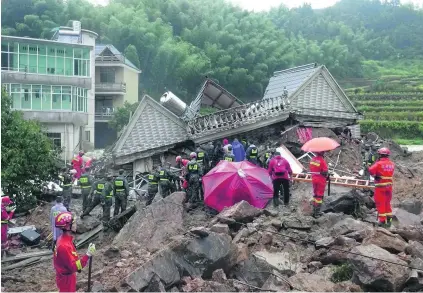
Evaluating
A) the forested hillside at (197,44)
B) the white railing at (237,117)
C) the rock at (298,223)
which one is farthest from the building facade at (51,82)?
the rock at (298,223)

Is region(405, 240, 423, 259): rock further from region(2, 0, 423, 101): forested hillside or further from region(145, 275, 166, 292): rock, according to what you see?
region(2, 0, 423, 101): forested hillside

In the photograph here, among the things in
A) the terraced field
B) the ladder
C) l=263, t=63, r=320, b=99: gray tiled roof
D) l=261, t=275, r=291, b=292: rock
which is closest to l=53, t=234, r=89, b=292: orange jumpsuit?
l=261, t=275, r=291, b=292: rock

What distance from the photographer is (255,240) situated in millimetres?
9453

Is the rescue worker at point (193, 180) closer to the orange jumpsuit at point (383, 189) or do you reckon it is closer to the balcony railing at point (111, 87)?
the orange jumpsuit at point (383, 189)

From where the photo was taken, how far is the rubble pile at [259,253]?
778 cm

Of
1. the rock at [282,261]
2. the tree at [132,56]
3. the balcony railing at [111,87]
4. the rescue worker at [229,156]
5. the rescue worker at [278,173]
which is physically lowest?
the rock at [282,261]

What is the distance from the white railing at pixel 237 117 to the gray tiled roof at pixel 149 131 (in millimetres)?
510

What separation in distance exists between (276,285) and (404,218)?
13.2 ft

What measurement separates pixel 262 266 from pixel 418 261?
2379 mm

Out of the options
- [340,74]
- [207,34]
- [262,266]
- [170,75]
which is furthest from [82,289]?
[340,74]

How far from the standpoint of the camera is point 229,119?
17984 millimetres

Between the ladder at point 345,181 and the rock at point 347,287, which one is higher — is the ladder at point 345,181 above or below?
above

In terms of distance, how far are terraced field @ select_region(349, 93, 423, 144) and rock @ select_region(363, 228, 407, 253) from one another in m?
30.2

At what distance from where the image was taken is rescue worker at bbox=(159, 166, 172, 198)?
13.6m
